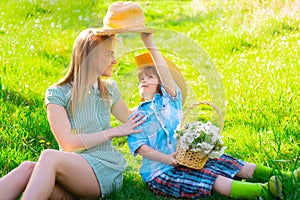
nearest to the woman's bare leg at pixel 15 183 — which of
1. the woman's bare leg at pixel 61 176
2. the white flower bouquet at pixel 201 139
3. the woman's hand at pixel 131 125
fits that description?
the woman's bare leg at pixel 61 176

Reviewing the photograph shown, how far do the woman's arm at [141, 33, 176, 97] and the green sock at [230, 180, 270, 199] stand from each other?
0.62 metres

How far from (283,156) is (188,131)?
0.77 metres

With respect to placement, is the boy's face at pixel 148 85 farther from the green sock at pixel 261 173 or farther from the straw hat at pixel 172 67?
the green sock at pixel 261 173

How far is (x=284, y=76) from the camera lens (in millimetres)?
5000

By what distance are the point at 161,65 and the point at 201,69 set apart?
0.22 meters

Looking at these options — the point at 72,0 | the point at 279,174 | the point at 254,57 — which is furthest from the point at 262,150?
the point at 72,0

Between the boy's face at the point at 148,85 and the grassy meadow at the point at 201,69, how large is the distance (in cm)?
5

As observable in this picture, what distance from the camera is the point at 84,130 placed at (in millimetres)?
3357

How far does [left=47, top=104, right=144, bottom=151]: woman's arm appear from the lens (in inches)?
128

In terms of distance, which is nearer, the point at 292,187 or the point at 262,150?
the point at 292,187

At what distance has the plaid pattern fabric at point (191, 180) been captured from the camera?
131 inches

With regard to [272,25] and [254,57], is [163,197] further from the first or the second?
[272,25]

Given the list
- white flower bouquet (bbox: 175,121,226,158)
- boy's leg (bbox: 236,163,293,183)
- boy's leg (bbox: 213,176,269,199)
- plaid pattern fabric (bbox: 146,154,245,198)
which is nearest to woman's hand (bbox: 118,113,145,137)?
white flower bouquet (bbox: 175,121,226,158)

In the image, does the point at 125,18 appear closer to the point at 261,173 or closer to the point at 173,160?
the point at 173,160
